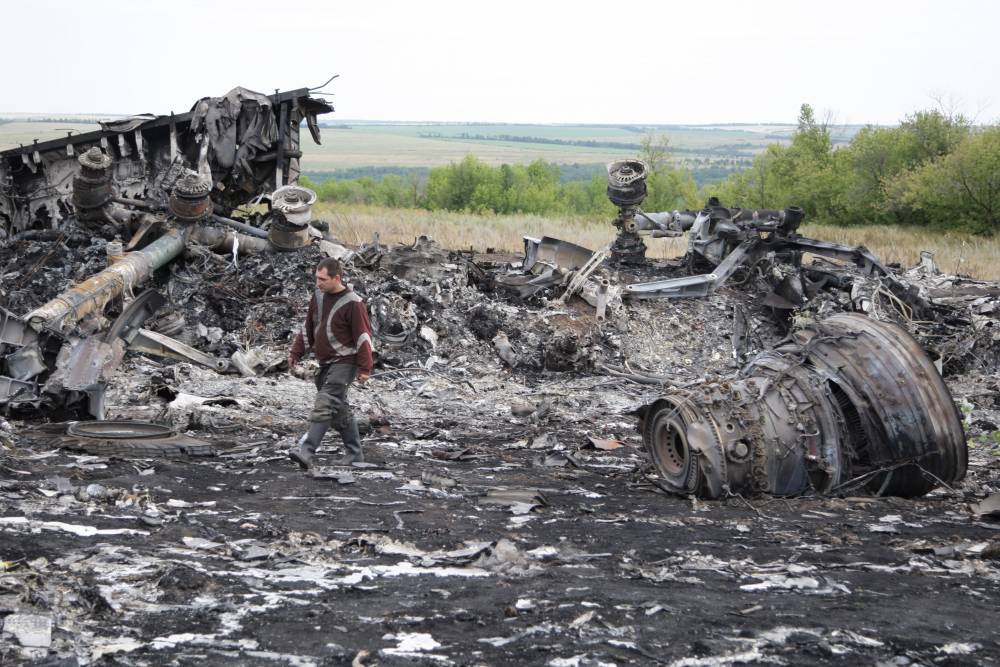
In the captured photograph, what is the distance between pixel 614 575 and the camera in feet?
19.3

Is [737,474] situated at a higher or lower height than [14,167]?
lower

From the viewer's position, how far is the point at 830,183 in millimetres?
44062

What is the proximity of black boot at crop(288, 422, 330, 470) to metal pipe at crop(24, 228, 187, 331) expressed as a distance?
3.65 meters

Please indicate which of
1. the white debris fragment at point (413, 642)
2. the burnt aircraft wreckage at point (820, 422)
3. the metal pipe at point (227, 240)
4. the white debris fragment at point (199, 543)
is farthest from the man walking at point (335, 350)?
the metal pipe at point (227, 240)

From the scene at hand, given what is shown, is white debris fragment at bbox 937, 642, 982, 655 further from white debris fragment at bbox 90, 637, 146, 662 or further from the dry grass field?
the dry grass field

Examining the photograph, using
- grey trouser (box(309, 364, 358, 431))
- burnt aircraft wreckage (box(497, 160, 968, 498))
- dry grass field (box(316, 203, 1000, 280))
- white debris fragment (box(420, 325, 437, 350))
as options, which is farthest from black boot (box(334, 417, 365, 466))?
dry grass field (box(316, 203, 1000, 280))

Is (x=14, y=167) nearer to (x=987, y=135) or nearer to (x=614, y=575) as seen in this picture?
(x=614, y=575)

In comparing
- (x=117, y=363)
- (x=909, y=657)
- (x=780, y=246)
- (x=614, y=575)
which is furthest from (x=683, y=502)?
(x=780, y=246)

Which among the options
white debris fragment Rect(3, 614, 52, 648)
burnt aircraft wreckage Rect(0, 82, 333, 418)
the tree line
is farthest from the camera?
the tree line

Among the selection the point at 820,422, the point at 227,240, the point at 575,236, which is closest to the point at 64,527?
the point at 820,422

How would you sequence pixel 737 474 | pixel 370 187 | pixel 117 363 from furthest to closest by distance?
pixel 370 187 < pixel 117 363 < pixel 737 474

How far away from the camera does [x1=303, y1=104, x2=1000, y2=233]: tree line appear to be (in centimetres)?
3581

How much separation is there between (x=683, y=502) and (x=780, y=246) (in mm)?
8835

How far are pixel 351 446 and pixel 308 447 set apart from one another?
419mm
